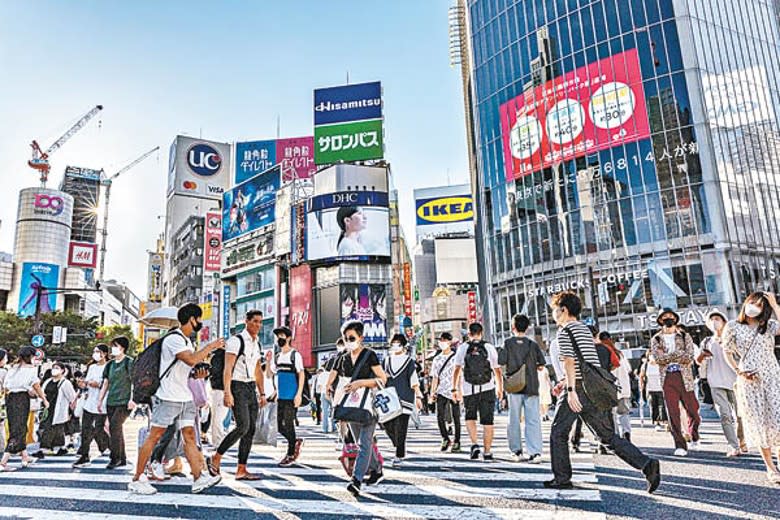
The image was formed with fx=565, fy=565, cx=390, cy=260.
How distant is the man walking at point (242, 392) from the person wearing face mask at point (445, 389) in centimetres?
298

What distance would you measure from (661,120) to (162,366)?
1225 inches

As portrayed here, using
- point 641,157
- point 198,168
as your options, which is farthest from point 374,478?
point 198,168

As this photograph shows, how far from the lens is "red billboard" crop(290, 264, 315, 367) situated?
44.8 meters

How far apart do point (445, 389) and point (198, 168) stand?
86.3 m

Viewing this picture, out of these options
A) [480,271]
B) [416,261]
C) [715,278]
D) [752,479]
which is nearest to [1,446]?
[752,479]

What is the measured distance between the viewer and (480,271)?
177ft

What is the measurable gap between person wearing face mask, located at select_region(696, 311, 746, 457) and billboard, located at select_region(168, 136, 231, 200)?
8705 cm

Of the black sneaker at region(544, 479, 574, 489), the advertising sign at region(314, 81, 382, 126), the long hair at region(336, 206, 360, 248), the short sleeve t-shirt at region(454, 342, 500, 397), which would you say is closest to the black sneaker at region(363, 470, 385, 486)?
the black sneaker at region(544, 479, 574, 489)

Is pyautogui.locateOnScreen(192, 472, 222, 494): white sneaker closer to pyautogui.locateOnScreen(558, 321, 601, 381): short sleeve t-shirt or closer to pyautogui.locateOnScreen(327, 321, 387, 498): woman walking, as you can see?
pyautogui.locateOnScreen(327, 321, 387, 498): woman walking

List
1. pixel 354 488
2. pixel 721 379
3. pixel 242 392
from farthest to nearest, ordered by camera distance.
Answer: pixel 721 379, pixel 242 392, pixel 354 488

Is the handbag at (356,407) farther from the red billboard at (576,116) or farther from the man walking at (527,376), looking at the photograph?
the red billboard at (576,116)

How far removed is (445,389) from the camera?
8.27 m

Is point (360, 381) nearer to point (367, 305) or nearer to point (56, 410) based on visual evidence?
point (56, 410)

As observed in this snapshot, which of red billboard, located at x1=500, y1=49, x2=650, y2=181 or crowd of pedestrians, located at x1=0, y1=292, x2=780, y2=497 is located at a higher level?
red billboard, located at x1=500, y1=49, x2=650, y2=181
